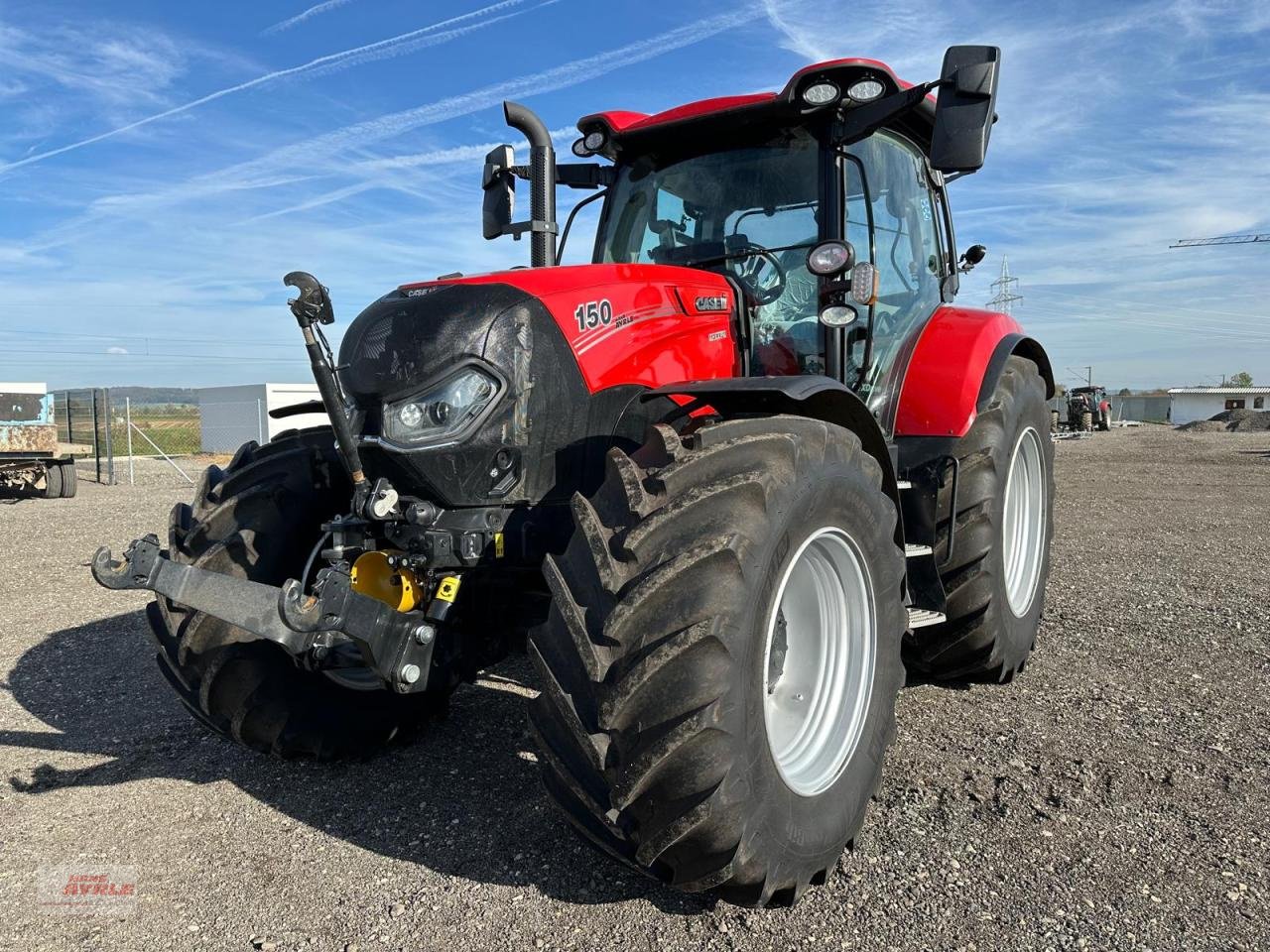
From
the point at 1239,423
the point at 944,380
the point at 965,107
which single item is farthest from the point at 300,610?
the point at 1239,423

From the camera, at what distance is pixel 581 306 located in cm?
302

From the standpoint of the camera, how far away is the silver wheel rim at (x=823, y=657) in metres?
2.88

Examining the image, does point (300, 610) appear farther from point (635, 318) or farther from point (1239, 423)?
point (1239, 423)

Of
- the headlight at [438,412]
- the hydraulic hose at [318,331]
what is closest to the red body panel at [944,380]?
the headlight at [438,412]

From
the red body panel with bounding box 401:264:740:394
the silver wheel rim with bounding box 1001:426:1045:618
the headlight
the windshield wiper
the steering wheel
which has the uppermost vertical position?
the windshield wiper

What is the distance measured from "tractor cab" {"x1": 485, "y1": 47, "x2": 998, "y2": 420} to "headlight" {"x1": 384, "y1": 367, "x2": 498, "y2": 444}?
50.0 inches

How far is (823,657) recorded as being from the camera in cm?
303

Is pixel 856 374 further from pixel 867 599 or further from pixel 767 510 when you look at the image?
pixel 767 510

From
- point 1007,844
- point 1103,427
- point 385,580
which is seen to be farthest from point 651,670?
point 1103,427

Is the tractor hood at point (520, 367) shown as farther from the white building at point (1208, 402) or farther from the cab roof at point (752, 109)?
the white building at point (1208, 402)

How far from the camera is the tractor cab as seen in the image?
142 inches

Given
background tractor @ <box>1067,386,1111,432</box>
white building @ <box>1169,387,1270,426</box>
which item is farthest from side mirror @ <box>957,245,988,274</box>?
white building @ <box>1169,387,1270,426</box>

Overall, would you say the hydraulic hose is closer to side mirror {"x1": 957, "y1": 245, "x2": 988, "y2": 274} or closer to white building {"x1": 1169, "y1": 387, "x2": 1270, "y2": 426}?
side mirror {"x1": 957, "y1": 245, "x2": 988, "y2": 274}

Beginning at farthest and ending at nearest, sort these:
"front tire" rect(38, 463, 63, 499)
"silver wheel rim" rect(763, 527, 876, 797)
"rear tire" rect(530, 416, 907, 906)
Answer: "front tire" rect(38, 463, 63, 499) < "silver wheel rim" rect(763, 527, 876, 797) < "rear tire" rect(530, 416, 907, 906)
